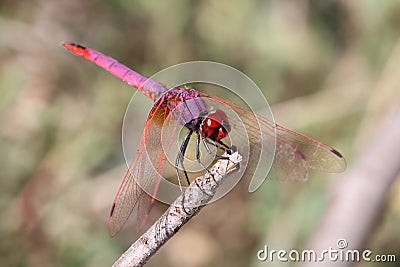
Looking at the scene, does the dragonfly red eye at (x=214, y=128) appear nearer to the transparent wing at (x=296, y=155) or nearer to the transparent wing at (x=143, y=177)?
the transparent wing at (x=143, y=177)

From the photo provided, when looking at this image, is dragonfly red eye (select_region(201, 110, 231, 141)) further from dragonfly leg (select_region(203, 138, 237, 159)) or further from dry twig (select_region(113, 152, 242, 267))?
dry twig (select_region(113, 152, 242, 267))

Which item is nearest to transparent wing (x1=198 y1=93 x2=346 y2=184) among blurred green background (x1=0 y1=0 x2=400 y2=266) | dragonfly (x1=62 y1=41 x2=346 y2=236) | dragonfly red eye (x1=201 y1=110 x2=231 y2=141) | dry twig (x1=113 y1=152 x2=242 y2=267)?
dragonfly (x1=62 y1=41 x2=346 y2=236)

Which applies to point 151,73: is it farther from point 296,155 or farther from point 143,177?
point 143,177

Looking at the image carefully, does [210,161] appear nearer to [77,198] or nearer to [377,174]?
[377,174]

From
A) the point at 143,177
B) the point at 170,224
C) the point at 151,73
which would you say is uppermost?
the point at 151,73

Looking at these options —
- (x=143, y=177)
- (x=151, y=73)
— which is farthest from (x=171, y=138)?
(x=151, y=73)

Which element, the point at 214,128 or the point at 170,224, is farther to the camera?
the point at 214,128
